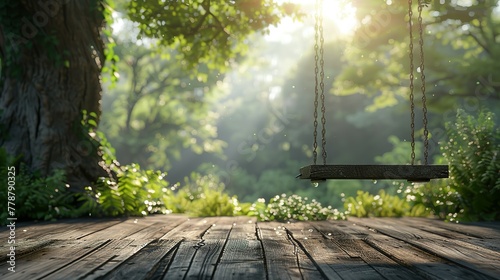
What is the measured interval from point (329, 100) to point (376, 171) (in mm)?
31444

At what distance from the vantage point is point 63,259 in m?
4.20

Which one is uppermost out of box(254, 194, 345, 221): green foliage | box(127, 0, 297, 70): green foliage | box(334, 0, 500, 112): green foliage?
box(334, 0, 500, 112): green foliage

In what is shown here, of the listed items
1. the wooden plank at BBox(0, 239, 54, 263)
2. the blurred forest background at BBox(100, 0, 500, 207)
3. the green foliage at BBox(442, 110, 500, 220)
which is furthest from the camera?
the blurred forest background at BBox(100, 0, 500, 207)

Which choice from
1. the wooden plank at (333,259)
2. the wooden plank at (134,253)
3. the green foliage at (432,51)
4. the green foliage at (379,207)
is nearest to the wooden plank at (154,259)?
the wooden plank at (134,253)

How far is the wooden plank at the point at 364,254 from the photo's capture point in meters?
3.63

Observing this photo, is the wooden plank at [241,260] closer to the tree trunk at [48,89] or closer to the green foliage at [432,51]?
the tree trunk at [48,89]

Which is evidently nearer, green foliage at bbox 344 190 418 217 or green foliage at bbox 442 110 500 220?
green foliage at bbox 442 110 500 220

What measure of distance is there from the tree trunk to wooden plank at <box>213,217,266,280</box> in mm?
4560

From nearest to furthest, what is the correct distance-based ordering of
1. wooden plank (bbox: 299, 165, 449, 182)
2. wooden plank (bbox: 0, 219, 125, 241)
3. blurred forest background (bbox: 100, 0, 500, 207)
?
wooden plank (bbox: 299, 165, 449, 182)
wooden plank (bbox: 0, 219, 125, 241)
blurred forest background (bbox: 100, 0, 500, 207)

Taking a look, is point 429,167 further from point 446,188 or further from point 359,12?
point 359,12

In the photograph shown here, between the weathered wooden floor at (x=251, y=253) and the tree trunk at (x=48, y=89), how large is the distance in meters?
2.78

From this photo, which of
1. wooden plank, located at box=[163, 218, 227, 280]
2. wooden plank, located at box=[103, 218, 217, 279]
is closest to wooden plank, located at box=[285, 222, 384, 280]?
wooden plank, located at box=[163, 218, 227, 280]

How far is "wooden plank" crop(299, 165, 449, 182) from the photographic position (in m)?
5.15

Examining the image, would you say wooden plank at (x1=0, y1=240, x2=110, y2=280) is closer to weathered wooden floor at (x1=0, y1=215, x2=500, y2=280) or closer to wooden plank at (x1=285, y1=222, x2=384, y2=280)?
weathered wooden floor at (x1=0, y1=215, x2=500, y2=280)
